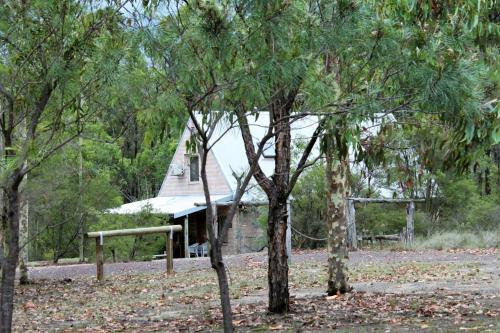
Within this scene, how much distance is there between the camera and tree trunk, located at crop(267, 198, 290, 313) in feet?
29.2

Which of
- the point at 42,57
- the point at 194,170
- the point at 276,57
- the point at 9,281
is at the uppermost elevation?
the point at 194,170

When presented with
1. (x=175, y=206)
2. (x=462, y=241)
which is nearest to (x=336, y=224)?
(x=462, y=241)

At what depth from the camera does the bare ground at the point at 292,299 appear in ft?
27.5

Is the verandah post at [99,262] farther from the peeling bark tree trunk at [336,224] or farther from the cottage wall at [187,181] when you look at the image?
the cottage wall at [187,181]

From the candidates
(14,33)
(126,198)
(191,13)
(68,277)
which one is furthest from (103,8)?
(126,198)

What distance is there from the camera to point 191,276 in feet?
51.4

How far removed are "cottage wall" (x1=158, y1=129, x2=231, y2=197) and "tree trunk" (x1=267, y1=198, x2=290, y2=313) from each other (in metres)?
20.4

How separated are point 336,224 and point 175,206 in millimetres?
20125

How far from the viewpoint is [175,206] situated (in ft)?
98.4

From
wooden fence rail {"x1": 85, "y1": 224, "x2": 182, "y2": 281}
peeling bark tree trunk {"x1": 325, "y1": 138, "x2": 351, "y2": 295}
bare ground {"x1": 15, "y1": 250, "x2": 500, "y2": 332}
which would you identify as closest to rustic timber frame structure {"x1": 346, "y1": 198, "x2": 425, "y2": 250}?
bare ground {"x1": 15, "y1": 250, "x2": 500, "y2": 332}

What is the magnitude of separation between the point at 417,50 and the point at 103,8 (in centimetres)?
298

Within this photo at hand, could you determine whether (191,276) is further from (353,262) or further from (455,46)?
(455,46)

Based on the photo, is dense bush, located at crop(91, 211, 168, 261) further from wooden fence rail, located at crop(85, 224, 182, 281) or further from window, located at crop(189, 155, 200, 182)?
window, located at crop(189, 155, 200, 182)

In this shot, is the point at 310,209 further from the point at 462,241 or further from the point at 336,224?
the point at 336,224
